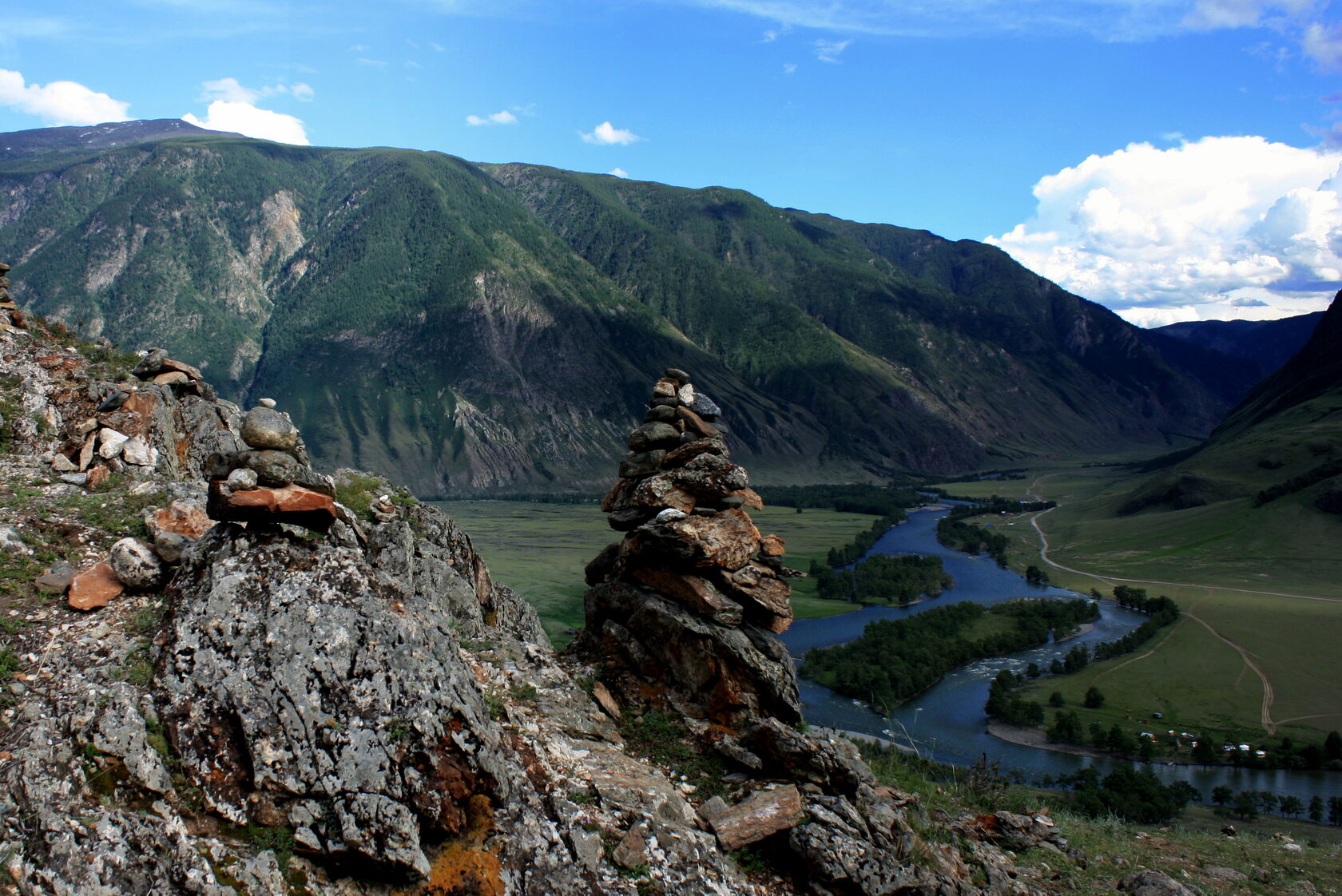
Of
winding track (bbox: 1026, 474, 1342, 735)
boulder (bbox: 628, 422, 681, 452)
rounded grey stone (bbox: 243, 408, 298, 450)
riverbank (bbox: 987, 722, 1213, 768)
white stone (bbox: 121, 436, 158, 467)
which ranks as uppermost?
boulder (bbox: 628, 422, 681, 452)

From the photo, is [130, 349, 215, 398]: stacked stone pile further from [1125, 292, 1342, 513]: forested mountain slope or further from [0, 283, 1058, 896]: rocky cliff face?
[1125, 292, 1342, 513]: forested mountain slope

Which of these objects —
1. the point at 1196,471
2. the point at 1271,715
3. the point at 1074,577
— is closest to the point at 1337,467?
the point at 1196,471

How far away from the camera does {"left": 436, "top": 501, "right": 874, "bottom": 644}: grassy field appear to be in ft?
305

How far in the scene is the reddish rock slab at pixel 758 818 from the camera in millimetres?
10805

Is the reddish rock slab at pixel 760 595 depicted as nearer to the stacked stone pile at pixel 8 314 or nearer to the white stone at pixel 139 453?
the white stone at pixel 139 453

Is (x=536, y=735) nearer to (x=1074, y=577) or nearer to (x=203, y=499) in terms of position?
(x=203, y=499)

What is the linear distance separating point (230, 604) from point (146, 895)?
10.5 feet

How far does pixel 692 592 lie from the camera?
15312 millimetres

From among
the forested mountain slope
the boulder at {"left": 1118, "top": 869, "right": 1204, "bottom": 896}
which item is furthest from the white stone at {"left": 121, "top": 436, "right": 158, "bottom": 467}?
the forested mountain slope

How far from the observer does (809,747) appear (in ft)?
41.0

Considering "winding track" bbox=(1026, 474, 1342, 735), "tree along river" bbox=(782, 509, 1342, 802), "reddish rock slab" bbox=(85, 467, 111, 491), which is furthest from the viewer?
"winding track" bbox=(1026, 474, 1342, 735)

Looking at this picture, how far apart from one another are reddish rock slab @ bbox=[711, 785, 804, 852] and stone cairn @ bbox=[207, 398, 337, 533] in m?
7.11

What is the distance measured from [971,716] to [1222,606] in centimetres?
5437

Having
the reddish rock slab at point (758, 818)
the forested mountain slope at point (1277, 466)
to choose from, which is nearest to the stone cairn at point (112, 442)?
Answer: the reddish rock slab at point (758, 818)
